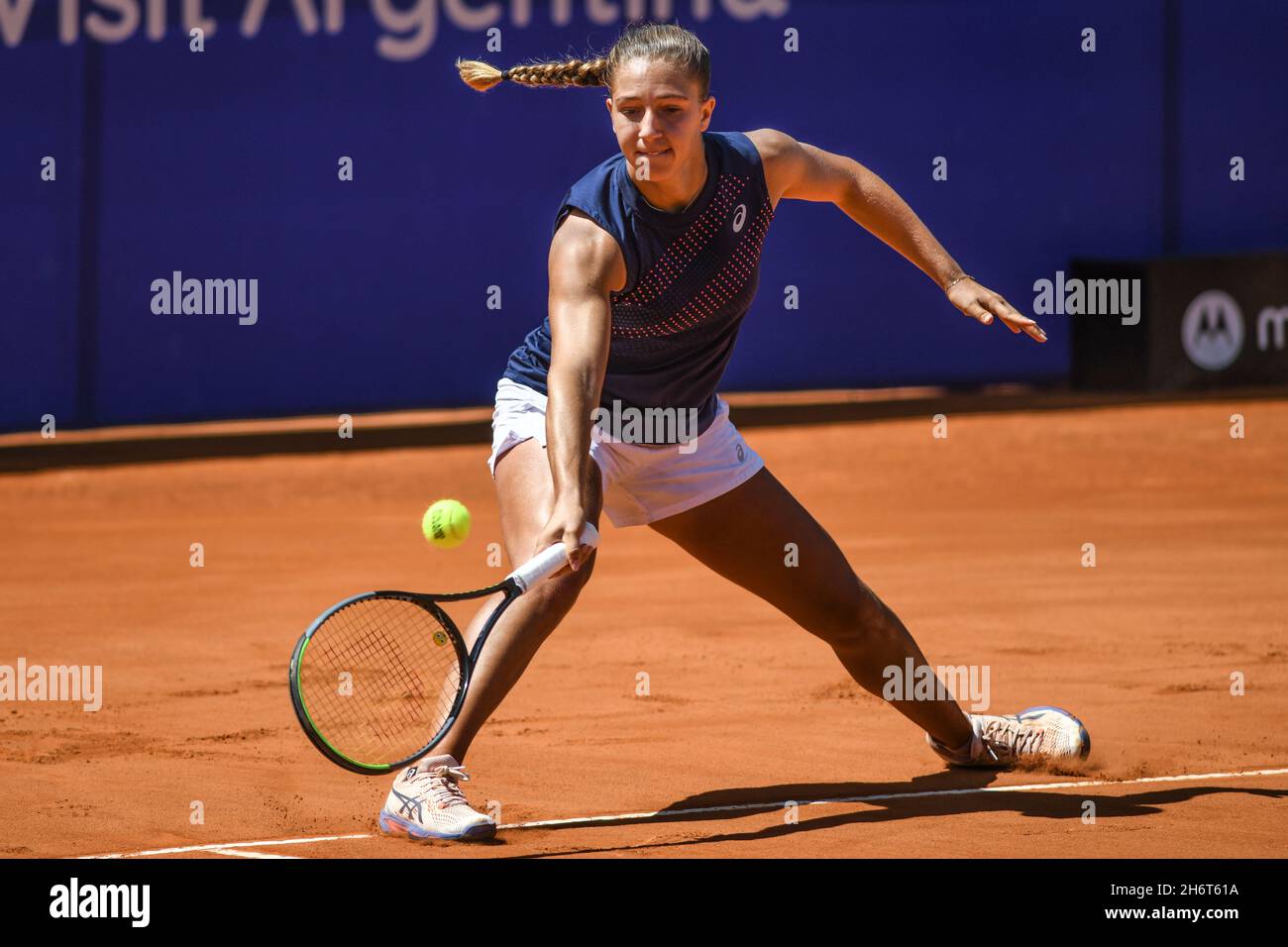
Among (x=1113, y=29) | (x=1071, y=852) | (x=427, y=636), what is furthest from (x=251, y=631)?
(x=1113, y=29)

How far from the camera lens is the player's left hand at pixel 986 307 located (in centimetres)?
405

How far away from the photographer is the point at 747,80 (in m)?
12.2

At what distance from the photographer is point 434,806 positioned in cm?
388

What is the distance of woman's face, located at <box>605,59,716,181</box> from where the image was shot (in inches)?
150

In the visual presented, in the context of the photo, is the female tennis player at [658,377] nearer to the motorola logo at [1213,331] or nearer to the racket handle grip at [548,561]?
the racket handle grip at [548,561]

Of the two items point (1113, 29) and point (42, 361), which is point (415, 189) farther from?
point (1113, 29)

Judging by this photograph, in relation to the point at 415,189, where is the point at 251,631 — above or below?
below

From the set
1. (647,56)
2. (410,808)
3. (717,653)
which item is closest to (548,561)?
(410,808)

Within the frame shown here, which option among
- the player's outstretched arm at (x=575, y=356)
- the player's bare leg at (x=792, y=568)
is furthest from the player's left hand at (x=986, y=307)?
the player's outstretched arm at (x=575, y=356)

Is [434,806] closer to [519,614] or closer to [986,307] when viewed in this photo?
[519,614]

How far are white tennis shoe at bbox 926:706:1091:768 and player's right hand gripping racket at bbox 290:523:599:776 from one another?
3.98 feet

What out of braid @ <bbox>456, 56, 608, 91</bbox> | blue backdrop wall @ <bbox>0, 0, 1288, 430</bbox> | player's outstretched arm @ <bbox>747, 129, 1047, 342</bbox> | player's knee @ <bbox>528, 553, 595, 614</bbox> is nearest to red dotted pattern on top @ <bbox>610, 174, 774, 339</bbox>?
player's outstretched arm @ <bbox>747, 129, 1047, 342</bbox>

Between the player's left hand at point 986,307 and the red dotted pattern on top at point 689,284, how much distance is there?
45 cm

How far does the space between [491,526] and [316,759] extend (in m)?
4.47
